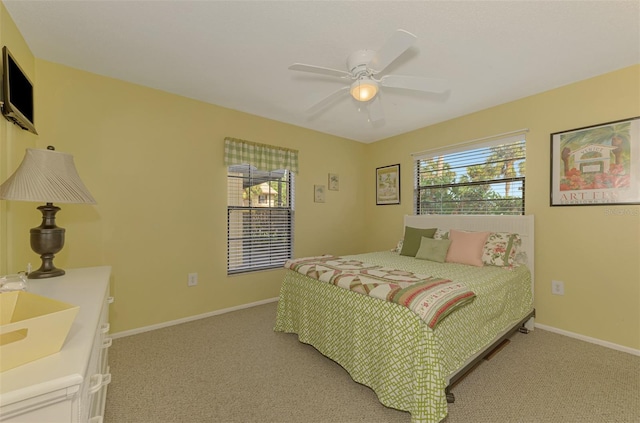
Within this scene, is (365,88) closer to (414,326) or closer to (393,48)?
(393,48)

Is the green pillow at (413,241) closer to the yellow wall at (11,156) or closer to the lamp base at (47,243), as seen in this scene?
the lamp base at (47,243)

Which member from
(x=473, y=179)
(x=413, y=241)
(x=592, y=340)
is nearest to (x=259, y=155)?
(x=413, y=241)

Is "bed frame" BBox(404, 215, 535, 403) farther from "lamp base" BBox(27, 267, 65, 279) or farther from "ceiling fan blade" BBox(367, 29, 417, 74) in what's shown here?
"lamp base" BBox(27, 267, 65, 279)

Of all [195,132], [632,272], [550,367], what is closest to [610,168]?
[632,272]

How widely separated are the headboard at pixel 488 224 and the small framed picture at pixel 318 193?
1.36 metres

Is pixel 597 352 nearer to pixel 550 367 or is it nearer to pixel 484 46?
pixel 550 367

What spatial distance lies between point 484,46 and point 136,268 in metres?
3.56

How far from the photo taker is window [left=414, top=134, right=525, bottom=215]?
3076mm

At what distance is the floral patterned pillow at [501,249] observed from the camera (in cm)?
268

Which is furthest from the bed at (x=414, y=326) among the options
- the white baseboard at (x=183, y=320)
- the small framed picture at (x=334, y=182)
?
the small framed picture at (x=334, y=182)

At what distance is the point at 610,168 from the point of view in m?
2.42

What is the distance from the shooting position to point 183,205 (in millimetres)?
2992

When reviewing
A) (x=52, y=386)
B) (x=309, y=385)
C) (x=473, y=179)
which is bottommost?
(x=309, y=385)

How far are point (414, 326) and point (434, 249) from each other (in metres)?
1.60
